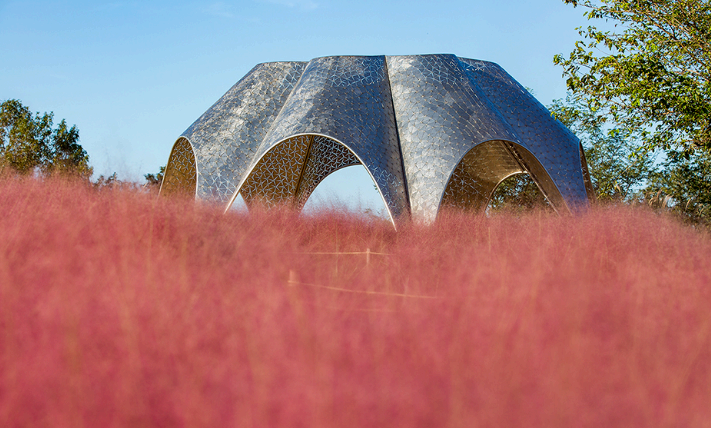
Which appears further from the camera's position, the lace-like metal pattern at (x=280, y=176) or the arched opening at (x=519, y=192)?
the arched opening at (x=519, y=192)

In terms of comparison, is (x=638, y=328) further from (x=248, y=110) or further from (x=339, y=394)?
(x=248, y=110)

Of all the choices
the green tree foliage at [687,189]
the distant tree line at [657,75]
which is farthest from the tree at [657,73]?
the green tree foliage at [687,189]

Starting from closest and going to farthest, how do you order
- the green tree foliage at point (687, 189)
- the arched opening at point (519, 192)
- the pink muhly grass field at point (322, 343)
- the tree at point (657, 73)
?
the pink muhly grass field at point (322, 343)
the tree at point (657, 73)
the green tree foliage at point (687, 189)
the arched opening at point (519, 192)

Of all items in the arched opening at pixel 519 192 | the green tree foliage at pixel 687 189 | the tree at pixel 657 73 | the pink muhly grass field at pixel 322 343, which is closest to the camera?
the pink muhly grass field at pixel 322 343

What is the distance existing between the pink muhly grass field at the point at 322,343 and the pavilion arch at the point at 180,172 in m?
8.82

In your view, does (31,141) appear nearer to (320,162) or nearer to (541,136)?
(320,162)

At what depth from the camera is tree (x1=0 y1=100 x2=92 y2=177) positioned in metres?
19.4

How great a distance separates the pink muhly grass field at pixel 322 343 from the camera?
218 cm

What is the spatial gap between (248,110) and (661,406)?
10870mm

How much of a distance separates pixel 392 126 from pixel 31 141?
1632 cm

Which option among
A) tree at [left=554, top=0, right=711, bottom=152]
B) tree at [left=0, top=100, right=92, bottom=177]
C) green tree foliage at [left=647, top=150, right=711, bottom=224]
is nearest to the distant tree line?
tree at [left=554, top=0, right=711, bottom=152]

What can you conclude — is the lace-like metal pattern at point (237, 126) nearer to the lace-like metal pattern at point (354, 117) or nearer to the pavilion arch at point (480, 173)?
the lace-like metal pattern at point (354, 117)

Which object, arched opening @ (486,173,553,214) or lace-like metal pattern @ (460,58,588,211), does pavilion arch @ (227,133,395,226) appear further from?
arched opening @ (486,173,553,214)

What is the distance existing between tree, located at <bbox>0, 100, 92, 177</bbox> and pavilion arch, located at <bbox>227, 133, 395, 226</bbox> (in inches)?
357
